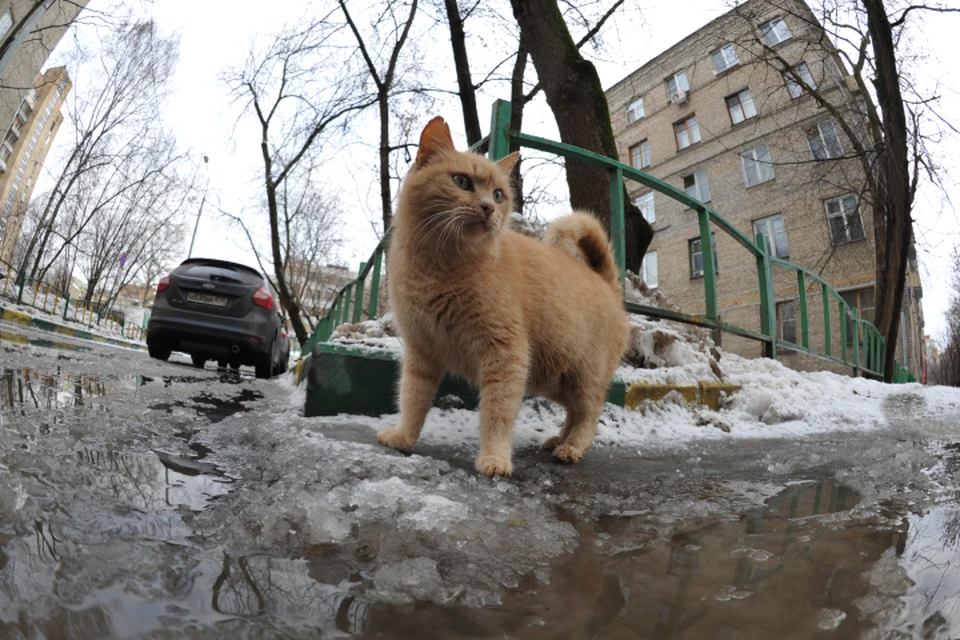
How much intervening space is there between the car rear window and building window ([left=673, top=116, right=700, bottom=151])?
72.0ft

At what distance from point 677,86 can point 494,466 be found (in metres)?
26.8

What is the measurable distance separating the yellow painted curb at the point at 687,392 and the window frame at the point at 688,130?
22.8 metres

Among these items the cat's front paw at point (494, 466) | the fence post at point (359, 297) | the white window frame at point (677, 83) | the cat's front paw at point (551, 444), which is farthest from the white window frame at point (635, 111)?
the cat's front paw at point (494, 466)

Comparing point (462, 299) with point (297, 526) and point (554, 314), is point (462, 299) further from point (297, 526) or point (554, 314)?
point (297, 526)

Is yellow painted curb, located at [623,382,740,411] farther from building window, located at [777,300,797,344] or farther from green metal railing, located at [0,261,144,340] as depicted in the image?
green metal railing, located at [0,261,144,340]

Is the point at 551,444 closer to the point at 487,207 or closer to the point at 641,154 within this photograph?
the point at 487,207

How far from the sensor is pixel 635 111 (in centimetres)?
2612

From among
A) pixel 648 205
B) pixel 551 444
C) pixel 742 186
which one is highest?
pixel 648 205

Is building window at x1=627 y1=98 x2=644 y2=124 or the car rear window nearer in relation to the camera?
the car rear window

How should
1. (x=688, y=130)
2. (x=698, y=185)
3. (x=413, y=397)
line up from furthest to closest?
(x=688, y=130) < (x=698, y=185) < (x=413, y=397)

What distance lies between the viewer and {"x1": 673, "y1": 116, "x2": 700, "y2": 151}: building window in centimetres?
2336

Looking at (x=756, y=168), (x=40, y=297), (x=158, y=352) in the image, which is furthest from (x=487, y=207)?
(x=40, y=297)

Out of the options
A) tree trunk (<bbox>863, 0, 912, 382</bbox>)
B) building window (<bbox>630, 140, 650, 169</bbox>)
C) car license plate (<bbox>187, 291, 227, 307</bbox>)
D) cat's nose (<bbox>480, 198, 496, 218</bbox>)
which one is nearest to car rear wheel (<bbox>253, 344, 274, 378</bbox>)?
car license plate (<bbox>187, 291, 227, 307</bbox>)

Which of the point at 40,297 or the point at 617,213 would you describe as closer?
the point at 617,213
